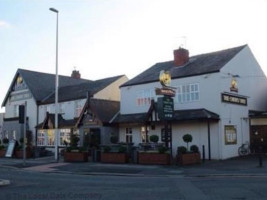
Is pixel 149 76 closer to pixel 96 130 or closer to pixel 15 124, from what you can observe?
pixel 96 130

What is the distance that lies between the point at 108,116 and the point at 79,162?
7068 millimetres

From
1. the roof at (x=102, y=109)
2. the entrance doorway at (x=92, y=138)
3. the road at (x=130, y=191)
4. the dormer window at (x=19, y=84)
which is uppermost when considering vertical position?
the dormer window at (x=19, y=84)

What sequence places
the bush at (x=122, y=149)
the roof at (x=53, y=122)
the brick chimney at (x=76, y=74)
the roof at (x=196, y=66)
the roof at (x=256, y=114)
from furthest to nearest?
the brick chimney at (x=76, y=74) → the roof at (x=53, y=122) → the roof at (x=256, y=114) → the roof at (x=196, y=66) → the bush at (x=122, y=149)

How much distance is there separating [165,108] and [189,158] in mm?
3673

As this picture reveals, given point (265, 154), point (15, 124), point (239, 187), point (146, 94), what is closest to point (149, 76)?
point (146, 94)

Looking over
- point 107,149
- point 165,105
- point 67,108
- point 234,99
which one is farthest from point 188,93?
point 67,108

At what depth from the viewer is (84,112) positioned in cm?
3569

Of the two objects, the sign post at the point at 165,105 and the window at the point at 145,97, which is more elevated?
the window at the point at 145,97

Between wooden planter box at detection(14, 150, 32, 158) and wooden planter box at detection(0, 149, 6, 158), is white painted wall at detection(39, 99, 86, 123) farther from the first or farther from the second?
wooden planter box at detection(0, 149, 6, 158)

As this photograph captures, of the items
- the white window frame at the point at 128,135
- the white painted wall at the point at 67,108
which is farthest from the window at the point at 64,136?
the white window frame at the point at 128,135

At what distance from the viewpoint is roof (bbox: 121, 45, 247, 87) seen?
102 ft

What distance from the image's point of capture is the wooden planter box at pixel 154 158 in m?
25.8

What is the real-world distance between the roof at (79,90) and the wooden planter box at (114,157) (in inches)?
450

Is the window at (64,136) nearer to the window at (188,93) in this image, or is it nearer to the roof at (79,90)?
the roof at (79,90)
